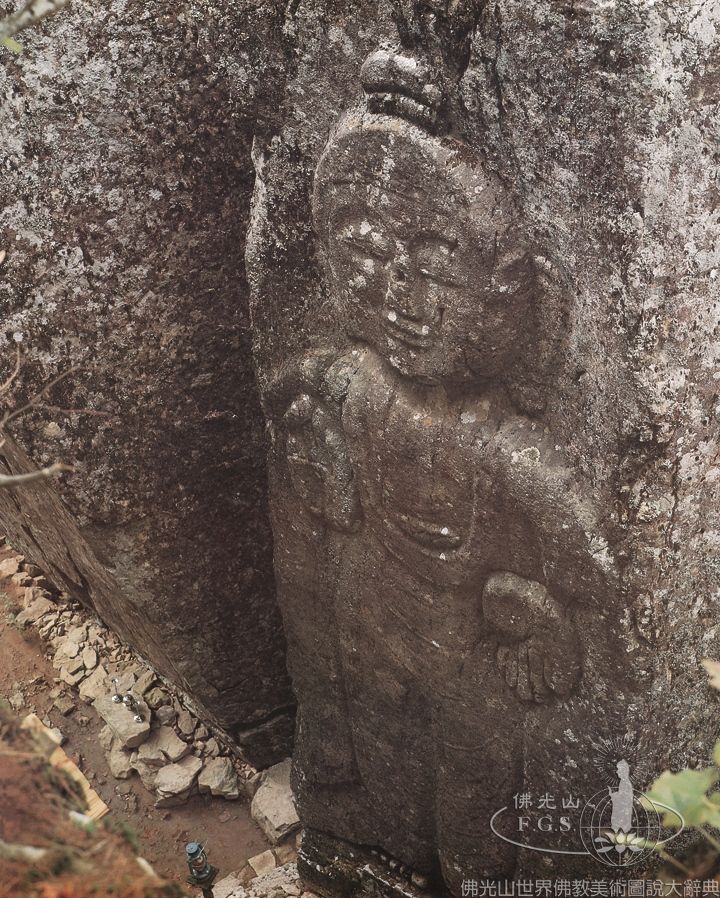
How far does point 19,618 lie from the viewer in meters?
4.30

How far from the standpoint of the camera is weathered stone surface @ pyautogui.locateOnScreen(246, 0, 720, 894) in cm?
178

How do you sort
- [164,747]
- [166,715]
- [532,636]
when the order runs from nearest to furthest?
[532,636] < [164,747] < [166,715]

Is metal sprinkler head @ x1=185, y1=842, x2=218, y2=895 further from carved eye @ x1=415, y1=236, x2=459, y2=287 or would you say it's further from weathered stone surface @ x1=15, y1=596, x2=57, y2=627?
carved eye @ x1=415, y1=236, x2=459, y2=287

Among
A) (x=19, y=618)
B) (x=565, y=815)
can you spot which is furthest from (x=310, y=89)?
(x=19, y=618)

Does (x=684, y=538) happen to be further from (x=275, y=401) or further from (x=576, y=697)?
(x=275, y=401)

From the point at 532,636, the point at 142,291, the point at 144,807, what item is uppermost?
the point at 142,291

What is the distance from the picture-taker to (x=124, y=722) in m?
3.78

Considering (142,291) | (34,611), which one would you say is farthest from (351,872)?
(34,611)

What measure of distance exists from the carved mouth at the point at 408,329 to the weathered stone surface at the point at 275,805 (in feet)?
6.36

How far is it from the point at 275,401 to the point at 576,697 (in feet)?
3.32

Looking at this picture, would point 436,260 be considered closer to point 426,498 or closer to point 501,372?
point 501,372

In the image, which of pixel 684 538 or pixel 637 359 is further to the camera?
pixel 684 538

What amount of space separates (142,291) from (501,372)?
918mm

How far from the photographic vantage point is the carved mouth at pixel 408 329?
208cm
